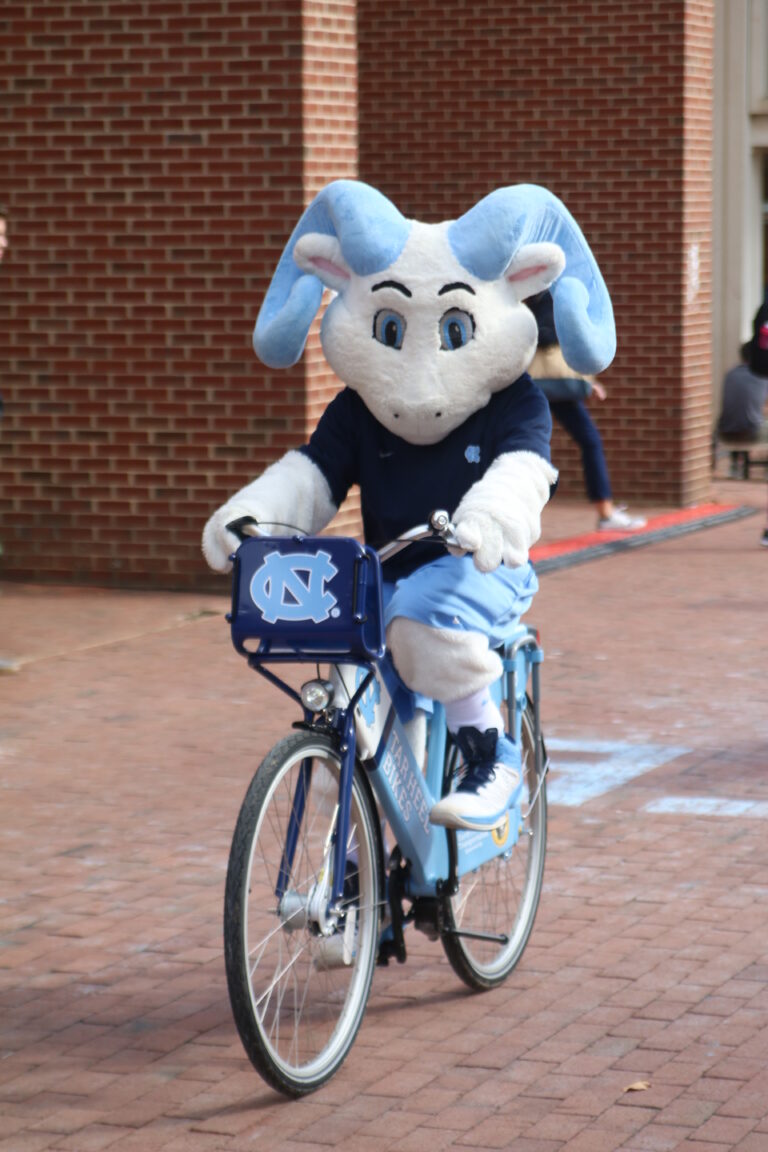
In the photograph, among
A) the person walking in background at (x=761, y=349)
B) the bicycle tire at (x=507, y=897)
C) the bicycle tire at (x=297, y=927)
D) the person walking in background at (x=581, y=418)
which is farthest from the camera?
the person walking in background at (x=761, y=349)

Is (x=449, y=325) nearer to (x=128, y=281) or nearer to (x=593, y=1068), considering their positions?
(x=593, y=1068)

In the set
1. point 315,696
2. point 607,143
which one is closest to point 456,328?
point 315,696

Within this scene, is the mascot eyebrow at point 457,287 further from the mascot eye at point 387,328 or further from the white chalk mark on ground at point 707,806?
the white chalk mark on ground at point 707,806

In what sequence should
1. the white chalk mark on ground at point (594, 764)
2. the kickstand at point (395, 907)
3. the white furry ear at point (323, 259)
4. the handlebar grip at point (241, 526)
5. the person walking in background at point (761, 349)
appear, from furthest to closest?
1. the person walking in background at point (761, 349)
2. the white chalk mark on ground at point (594, 764)
3. the white furry ear at point (323, 259)
4. the kickstand at point (395, 907)
5. the handlebar grip at point (241, 526)

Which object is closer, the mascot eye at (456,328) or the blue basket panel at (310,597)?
the blue basket panel at (310,597)

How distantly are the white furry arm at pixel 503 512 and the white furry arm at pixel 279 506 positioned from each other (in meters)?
0.43

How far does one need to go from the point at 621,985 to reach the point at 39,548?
696 cm

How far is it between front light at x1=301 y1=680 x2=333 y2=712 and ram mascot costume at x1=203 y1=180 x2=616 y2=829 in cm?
34

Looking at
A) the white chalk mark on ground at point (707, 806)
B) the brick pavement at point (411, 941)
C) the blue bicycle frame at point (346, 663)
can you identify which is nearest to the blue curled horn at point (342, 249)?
the blue bicycle frame at point (346, 663)

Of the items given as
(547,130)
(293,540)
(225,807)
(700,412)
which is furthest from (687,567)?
(293,540)

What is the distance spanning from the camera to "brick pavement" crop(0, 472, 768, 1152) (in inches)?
173

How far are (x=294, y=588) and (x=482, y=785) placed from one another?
0.82 m

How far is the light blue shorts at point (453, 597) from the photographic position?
15.6 feet

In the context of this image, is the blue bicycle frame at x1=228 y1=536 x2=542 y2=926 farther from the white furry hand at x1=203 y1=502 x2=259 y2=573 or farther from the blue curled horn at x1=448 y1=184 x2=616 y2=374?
the blue curled horn at x1=448 y1=184 x2=616 y2=374
